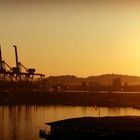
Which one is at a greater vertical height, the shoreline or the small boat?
the shoreline

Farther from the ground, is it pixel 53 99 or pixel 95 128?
pixel 53 99

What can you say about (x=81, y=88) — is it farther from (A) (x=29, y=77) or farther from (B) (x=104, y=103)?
(B) (x=104, y=103)

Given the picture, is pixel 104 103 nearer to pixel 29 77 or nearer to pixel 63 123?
pixel 29 77

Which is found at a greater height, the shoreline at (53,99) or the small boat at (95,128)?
the shoreline at (53,99)

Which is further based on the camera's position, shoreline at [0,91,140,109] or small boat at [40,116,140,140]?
shoreline at [0,91,140,109]

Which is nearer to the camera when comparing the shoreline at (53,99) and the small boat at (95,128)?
the small boat at (95,128)

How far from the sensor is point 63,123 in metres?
24.4

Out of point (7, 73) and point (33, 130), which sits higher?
point (7, 73)

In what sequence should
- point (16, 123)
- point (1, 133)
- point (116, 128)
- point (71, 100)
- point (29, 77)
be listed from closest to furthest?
point (116, 128) < point (1, 133) < point (16, 123) < point (71, 100) < point (29, 77)

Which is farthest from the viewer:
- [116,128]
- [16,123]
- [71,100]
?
[71,100]

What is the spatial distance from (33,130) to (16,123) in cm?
710

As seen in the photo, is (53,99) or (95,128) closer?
(95,128)

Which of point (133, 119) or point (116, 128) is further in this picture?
point (133, 119)

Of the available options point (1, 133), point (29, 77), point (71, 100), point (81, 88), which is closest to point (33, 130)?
point (1, 133)
